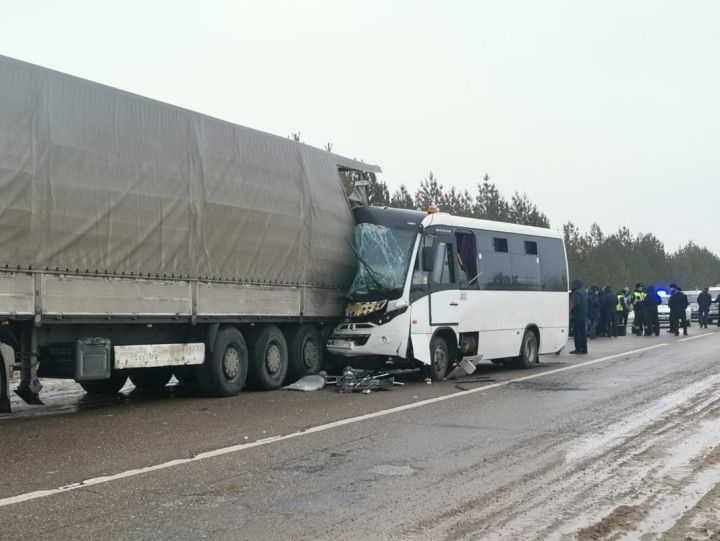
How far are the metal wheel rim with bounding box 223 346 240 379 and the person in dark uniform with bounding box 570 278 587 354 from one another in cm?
1148

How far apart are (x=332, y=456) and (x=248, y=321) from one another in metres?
5.16

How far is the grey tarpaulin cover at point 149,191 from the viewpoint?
29.9 ft

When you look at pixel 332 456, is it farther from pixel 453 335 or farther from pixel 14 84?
pixel 453 335

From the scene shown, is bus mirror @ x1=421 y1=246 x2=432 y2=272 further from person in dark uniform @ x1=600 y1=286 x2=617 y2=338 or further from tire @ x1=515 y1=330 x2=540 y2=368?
person in dark uniform @ x1=600 y1=286 x2=617 y2=338

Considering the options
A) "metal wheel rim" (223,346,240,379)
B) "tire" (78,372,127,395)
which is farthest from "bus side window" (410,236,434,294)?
"tire" (78,372,127,395)

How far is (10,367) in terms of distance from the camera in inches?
363

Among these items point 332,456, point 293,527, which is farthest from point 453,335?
point 293,527

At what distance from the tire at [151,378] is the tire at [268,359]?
1511mm

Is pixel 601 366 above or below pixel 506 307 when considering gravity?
below

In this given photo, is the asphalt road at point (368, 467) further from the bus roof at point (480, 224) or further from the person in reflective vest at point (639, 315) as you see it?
the person in reflective vest at point (639, 315)

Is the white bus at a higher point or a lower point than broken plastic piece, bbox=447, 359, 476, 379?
higher

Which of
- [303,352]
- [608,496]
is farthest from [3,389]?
[608,496]

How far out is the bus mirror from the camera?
1387cm

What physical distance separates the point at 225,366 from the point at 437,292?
13.5 ft
